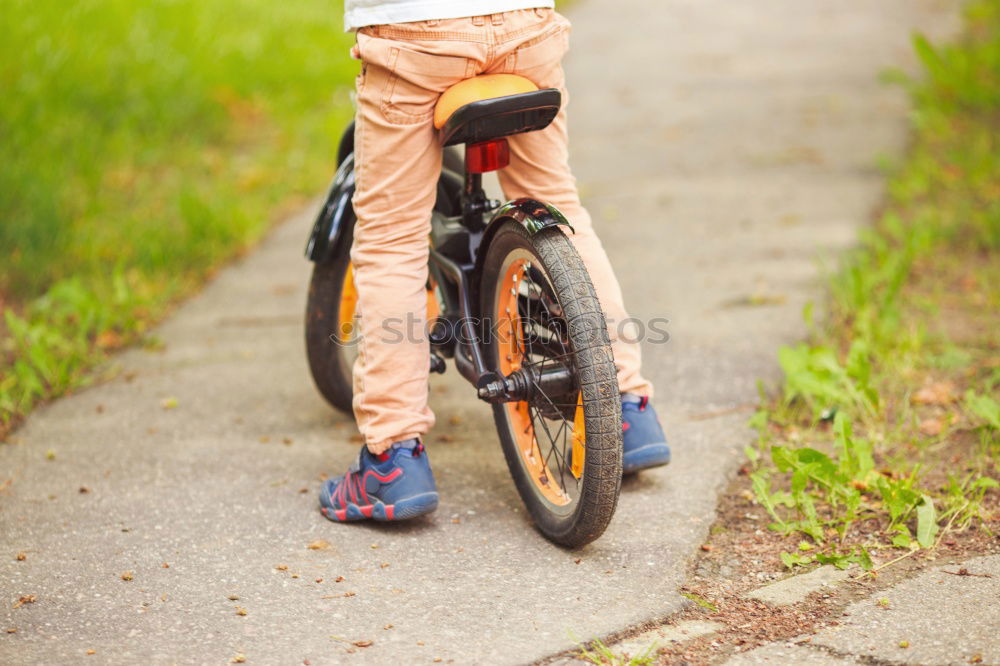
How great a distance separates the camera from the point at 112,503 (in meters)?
2.76

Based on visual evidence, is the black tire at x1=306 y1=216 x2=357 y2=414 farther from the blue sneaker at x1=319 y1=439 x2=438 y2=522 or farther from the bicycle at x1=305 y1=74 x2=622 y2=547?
the blue sneaker at x1=319 y1=439 x2=438 y2=522

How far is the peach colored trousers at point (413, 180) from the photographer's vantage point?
91.5 inches

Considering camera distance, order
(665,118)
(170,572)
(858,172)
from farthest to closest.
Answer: (665,118) < (858,172) < (170,572)

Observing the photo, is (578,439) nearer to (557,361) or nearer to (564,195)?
(557,361)

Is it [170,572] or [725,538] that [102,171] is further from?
[725,538]

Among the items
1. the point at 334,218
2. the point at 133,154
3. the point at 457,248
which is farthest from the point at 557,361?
the point at 133,154

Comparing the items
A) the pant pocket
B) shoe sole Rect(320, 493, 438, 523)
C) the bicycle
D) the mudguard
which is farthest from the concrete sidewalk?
the pant pocket

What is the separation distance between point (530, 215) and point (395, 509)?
75 cm

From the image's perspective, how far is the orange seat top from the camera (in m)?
2.30

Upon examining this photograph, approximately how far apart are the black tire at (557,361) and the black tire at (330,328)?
524 mm

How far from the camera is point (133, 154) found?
17.5 feet

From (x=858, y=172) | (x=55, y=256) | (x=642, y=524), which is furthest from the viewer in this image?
(x=858, y=172)

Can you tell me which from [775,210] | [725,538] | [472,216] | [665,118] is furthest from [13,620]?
[665,118]

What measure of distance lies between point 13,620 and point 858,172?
441cm
